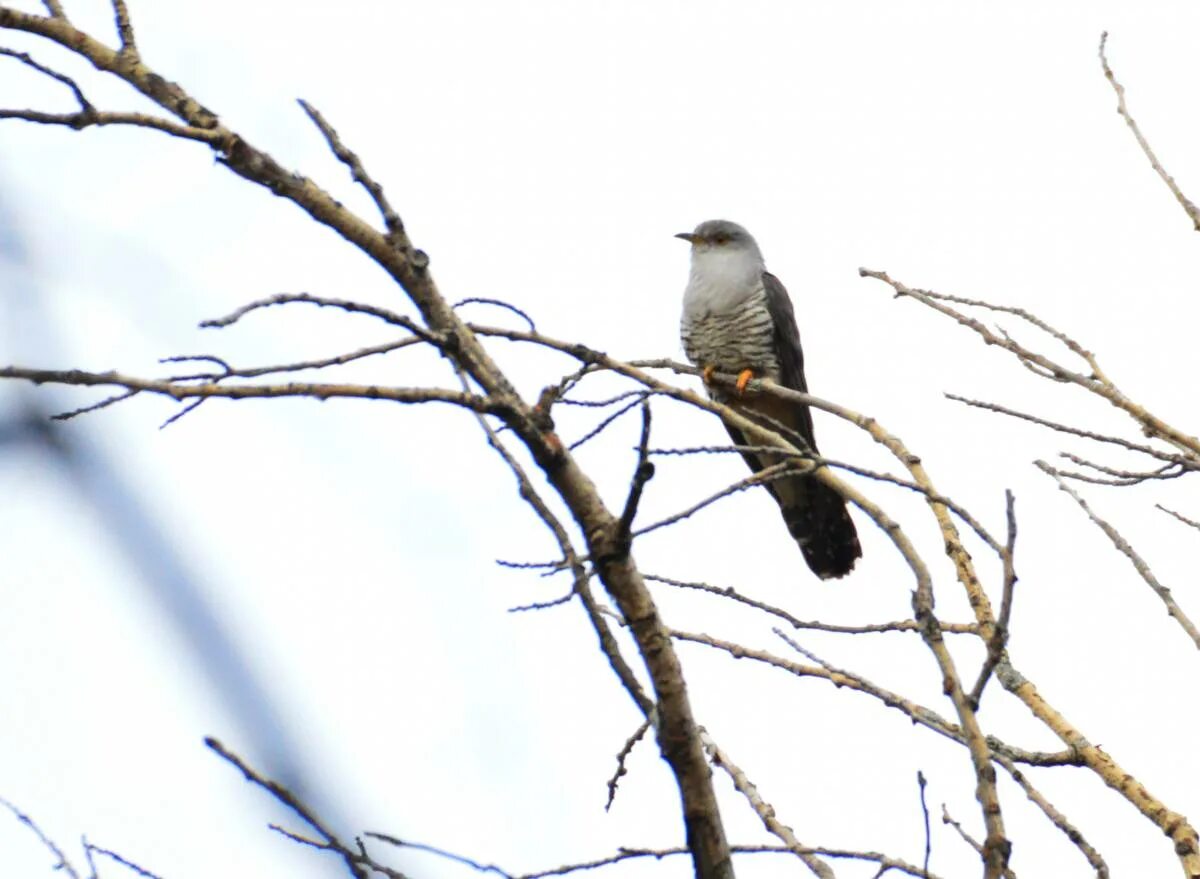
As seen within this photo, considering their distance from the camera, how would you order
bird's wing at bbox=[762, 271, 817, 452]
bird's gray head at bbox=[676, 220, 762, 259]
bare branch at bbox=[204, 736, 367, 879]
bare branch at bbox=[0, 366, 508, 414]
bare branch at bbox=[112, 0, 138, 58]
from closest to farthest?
bare branch at bbox=[204, 736, 367, 879] < bare branch at bbox=[0, 366, 508, 414] < bare branch at bbox=[112, 0, 138, 58] < bird's wing at bbox=[762, 271, 817, 452] < bird's gray head at bbox=[676, 220, 762, 259]

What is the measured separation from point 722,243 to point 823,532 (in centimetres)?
188

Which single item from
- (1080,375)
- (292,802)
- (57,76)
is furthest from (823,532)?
(292,802)

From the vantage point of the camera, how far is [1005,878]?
85.9 inches

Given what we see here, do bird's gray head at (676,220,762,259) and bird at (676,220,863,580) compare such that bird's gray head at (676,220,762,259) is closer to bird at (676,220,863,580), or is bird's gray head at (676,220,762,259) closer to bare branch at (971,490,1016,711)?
bird at (676,220,863,580)

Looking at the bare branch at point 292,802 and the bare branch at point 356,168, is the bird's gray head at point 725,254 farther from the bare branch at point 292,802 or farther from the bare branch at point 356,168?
the bare branch at point 292,802

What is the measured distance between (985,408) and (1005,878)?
1097 mm

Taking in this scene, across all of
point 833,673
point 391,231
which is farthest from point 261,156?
point 833,673

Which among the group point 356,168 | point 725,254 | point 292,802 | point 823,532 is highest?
point 725,254

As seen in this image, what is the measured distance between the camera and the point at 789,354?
6.94 meters

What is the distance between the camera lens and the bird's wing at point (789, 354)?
272 inches

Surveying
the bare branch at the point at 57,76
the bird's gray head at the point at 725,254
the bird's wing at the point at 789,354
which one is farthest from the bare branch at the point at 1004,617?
the bird's gray head at the point at 725,254

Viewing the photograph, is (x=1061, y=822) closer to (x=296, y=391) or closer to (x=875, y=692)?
(x=875, y=692)

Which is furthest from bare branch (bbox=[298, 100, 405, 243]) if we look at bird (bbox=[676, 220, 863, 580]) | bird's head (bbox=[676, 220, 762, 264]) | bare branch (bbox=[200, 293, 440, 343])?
bird's head (bbox=[676, 220, 762, 264])

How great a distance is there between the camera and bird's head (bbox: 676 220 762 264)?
752 centimetres
